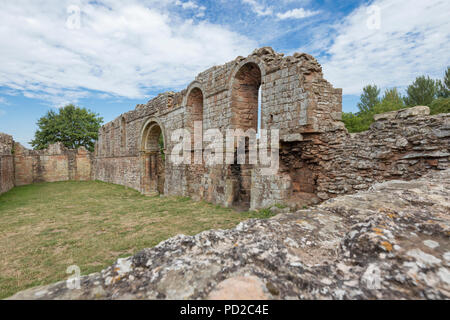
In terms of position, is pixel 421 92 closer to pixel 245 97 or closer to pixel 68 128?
pixel 245 97

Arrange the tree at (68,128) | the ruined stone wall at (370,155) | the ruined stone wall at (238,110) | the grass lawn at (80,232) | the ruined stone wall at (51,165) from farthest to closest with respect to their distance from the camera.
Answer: the tree at (68,128), the ruined stone wall at (51,165), the ruined stone wall at (238,110), the ruined stone wall at (370,155), the grass lawn at (80,232)

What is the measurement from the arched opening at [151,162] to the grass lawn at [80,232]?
5059 mm

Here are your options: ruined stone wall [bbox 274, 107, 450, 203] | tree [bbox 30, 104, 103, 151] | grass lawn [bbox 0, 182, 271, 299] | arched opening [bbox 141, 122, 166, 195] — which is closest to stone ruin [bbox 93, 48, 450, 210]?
ruined stone wall [bbox 274, 107, 450, 203]

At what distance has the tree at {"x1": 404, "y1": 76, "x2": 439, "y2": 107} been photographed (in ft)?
99.8

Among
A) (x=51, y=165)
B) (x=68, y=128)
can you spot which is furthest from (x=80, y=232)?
(x=68, y=128)

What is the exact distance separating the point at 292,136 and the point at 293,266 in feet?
17.6

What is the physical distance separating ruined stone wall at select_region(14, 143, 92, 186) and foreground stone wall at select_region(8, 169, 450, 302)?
22340 millimetres

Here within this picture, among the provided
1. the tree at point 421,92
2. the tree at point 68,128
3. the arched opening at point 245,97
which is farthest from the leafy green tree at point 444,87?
the tree at point 68,128

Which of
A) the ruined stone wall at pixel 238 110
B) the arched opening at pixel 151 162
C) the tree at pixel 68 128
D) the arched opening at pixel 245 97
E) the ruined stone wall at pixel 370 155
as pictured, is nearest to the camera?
the ruined stone wall at pixel 370 155

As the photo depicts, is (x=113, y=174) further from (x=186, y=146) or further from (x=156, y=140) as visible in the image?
(x=186, y=146)

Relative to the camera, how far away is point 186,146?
10.8 metres

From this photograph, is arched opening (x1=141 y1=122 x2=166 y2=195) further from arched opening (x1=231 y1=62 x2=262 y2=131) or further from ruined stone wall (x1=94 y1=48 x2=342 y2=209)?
arched opening (x1=231 y1=62 x2=262 y2=131)

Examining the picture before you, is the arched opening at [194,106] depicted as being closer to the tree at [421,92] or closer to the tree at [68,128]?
the tree at [68,128]

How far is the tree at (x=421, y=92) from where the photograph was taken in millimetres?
30406
